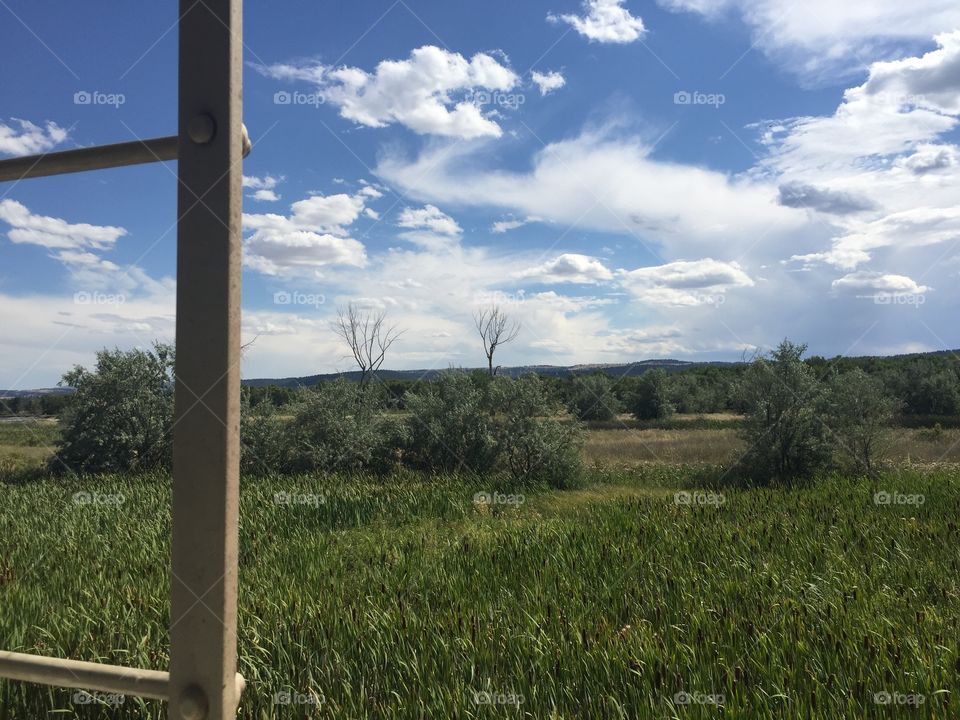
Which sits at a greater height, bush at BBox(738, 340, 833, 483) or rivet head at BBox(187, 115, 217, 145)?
rivet head at BBox(187, 115, 217, 145)

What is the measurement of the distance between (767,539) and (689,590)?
97.9 inches

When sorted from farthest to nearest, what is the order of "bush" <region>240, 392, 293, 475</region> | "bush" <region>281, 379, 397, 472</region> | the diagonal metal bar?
"bush" <region>240, 392, 293, 475</region>
"bush" <region>281, 379, 397, 472</region>
the diagonal metal bar

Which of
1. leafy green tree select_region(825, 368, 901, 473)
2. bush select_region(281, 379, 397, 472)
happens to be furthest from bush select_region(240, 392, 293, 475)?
leafy green tree select_region(825, 368, 901, 473)

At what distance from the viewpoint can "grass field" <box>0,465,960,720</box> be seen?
3543 mm

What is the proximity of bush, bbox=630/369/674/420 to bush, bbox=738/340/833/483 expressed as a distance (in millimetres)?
38508

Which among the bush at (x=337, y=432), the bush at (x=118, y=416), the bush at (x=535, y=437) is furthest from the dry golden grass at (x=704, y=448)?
the bush at (x=118, y=416)

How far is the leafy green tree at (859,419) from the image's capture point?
16000 mm

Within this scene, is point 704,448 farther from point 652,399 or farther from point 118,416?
point 652,399

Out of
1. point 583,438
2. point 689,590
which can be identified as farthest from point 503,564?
point 583,438

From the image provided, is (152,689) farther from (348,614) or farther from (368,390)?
(368,390)

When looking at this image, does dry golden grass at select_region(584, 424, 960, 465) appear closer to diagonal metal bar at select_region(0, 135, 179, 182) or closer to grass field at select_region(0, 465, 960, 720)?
grass field at select_region(0, 465, 960, 720)

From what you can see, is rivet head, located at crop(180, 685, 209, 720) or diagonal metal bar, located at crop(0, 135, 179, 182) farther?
diagonal metal bar, located at crop(0, 135, 179, 182)

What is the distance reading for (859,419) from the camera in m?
16.2

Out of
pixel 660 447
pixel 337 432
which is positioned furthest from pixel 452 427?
pixel 660 447
